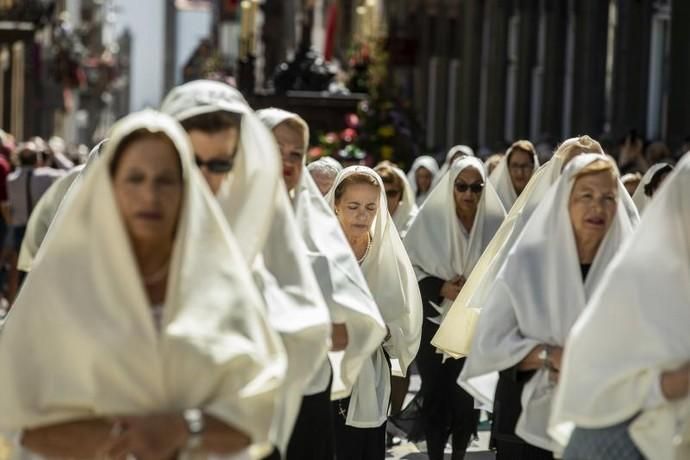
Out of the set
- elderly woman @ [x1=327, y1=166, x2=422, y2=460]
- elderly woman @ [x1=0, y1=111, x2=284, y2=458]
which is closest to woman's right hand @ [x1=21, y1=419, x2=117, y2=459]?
elderly woman @ [x1=0, y1=111, x2=284, y2=458]

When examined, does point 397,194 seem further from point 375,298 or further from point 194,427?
point 194,427

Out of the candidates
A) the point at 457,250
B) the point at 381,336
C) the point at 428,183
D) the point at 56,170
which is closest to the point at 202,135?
the point at 381,336

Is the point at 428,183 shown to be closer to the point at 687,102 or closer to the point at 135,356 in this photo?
the point at 687,102

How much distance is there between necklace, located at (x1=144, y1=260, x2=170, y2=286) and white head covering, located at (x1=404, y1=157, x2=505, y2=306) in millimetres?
6605

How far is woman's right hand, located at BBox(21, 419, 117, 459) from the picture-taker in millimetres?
5598

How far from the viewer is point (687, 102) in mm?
21594

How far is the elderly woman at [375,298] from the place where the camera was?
987cm

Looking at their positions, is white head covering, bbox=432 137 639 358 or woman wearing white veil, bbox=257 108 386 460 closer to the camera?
woman wearing white veil, bbox=257 108 386 460

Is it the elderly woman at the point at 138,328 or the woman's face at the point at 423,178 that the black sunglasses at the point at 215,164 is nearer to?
the elderly woman at the point at 138,328

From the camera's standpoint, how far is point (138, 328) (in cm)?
555

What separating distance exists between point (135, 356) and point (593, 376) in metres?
1.49

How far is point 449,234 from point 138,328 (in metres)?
6.97

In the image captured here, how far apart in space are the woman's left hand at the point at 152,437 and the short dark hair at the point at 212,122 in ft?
3.57

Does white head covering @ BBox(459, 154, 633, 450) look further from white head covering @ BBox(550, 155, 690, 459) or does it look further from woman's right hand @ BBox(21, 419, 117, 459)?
woman's right hand @ BBox(21, 419, 117, 459)
